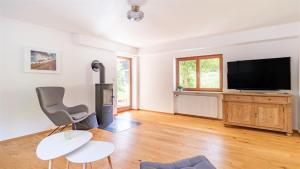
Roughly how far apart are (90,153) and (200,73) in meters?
4.10

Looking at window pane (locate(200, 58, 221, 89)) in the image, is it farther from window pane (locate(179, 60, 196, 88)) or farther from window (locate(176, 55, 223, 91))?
window pane (locate(179, 60, 196, 88))

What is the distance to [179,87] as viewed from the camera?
5203 millimetres

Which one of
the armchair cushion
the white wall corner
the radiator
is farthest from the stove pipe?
the radiator

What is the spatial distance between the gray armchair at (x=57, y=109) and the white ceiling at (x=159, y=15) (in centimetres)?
136

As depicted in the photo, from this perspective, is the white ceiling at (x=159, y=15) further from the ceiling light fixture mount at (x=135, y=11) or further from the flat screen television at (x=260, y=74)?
the flat screen television at (x=260, y=74)

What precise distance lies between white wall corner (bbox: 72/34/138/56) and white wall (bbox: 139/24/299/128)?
0.54 m

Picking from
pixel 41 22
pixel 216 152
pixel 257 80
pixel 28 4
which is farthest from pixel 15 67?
→ pixel 257 80

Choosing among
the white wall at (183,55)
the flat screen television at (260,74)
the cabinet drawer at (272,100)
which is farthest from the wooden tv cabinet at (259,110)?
the white wall at (183,55)

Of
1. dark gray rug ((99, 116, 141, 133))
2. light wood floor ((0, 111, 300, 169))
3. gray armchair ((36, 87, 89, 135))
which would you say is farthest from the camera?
dark gray rug ((99, 116, 141, 133))

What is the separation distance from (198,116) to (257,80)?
1.86 m

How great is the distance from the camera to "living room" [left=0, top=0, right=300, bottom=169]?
2.51m

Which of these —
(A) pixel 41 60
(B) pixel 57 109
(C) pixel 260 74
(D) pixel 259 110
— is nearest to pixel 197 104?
(D) pixel 259 110

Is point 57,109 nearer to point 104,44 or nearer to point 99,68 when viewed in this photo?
point 99,68

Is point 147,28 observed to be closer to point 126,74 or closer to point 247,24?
point 247,24
